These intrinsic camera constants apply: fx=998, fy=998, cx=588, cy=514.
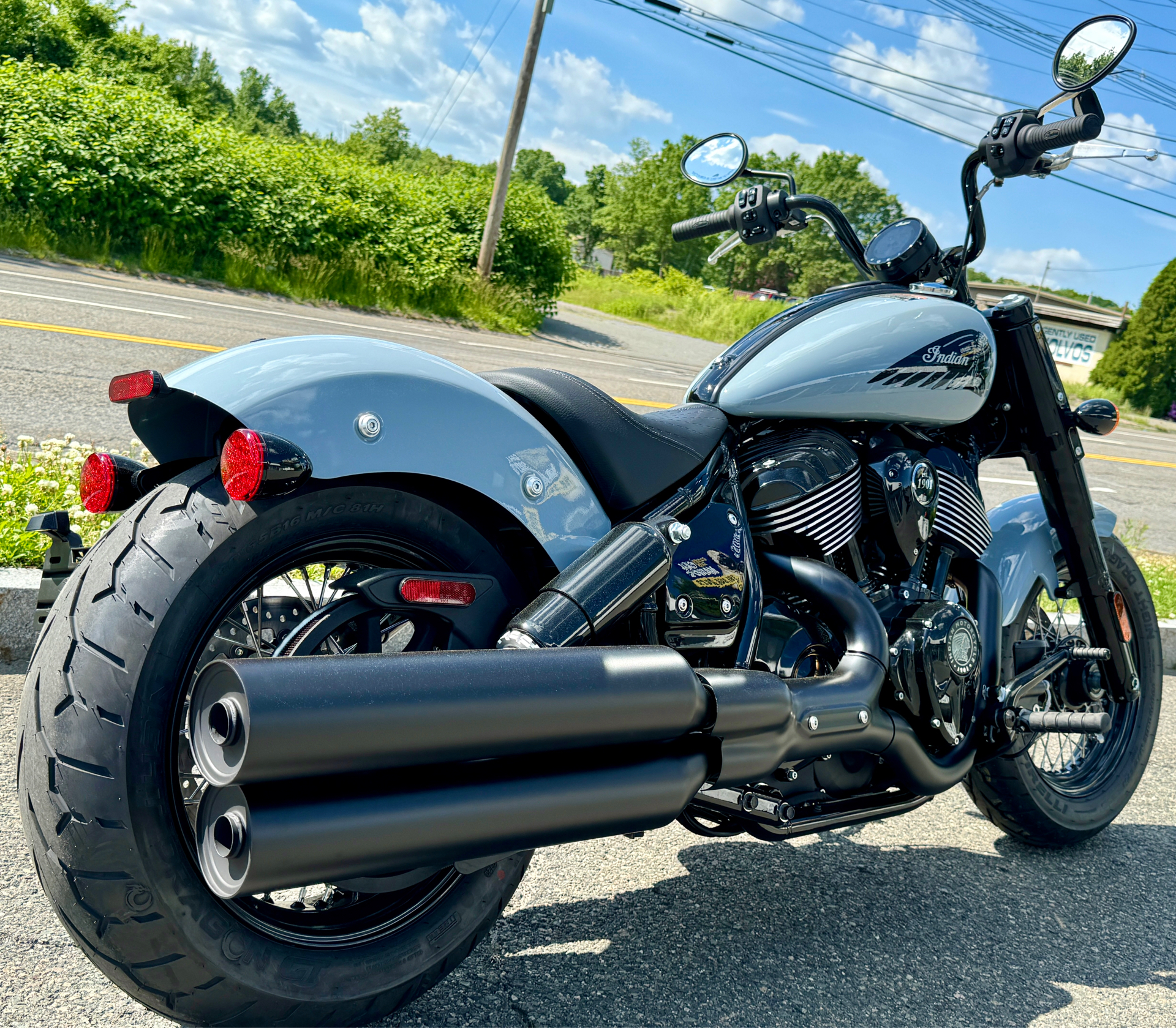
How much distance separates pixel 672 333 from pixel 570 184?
78.5 meters

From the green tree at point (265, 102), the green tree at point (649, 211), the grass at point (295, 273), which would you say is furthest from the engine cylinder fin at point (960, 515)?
the green tree at point (265, 102)

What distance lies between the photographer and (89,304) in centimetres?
1001

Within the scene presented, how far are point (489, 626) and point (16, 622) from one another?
2.10m

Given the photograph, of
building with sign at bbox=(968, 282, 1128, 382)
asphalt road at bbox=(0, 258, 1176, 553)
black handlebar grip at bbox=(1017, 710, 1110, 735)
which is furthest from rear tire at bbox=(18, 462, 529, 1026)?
building with sign at bbox=(968, 282, 1128, 382)

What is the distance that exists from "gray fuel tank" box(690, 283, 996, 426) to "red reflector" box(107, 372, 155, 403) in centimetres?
121

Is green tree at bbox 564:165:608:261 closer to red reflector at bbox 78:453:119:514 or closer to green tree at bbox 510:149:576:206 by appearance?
green tree at bbox 510:149:576:206

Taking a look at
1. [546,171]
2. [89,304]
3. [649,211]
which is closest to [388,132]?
[649,211]

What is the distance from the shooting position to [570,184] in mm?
99812

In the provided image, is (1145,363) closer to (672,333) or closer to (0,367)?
(672,333)

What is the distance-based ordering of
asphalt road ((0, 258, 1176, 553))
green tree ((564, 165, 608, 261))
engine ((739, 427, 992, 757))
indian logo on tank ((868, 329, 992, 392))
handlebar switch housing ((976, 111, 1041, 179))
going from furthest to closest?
1. green tree ((564, 165, 608, 261))
2. asphalt road ((0, 258, 1176, 553))
3. handlebar switch housing ((976, 111, 1041, 179))
4. indian logo on tank ((868, 329, 992, 392))
5. engine ((739, 427, 992, 757))

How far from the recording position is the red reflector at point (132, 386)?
1548 millimetres

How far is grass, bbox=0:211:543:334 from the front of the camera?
45.5 ft

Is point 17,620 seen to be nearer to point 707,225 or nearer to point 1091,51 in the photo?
point 707,225

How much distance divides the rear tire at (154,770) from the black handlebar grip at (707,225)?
5.56 ft
